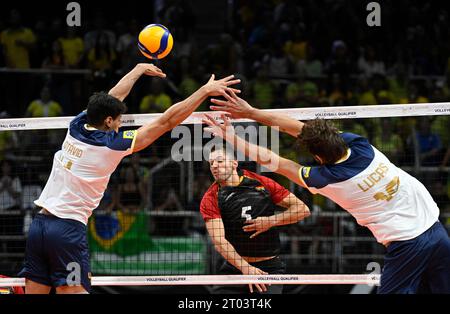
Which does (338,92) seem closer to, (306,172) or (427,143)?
(427,143)

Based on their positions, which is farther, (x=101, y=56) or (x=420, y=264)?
(x=101, y=56)

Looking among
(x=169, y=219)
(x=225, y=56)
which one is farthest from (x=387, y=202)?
(x=225, y=56)

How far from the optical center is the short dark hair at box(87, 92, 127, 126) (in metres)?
8.00

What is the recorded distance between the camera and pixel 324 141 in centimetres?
712

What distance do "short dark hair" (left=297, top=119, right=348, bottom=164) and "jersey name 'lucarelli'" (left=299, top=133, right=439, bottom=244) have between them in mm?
92

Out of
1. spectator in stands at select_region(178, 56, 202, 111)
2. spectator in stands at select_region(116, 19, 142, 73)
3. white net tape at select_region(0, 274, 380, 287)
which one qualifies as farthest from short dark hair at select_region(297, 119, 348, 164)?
spectator in stands at select_region(116, 19, 142, 73)

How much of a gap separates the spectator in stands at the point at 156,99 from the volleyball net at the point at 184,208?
1.25 meters

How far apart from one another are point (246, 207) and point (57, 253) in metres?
2.57

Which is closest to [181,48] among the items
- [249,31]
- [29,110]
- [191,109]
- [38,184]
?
[249,31]

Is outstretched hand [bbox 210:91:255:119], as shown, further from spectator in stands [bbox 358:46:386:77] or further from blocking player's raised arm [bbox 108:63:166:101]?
spectator in stands [bbox 358:46:386:77]

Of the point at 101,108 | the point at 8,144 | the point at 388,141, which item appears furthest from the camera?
the point at 8,144

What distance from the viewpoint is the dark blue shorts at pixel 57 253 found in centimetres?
776

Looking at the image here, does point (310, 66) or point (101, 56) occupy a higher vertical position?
point (101, 56)
